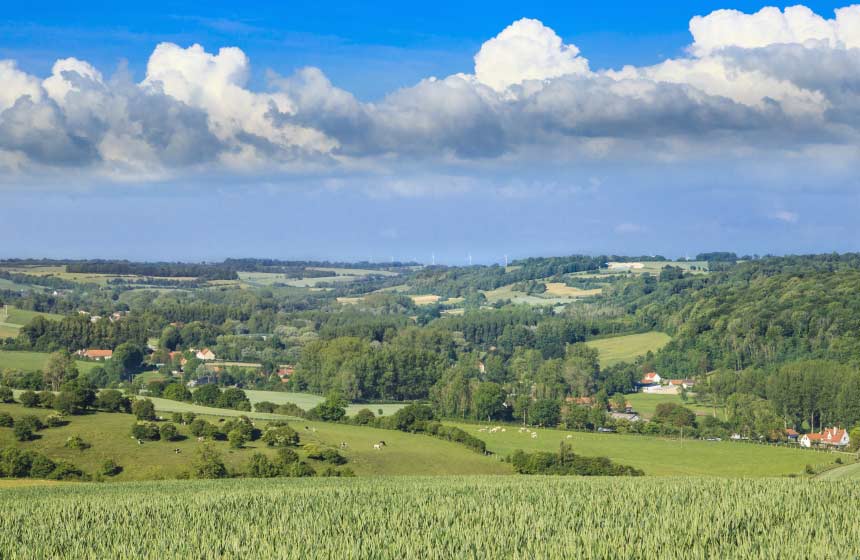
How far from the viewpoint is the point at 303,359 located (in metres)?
183

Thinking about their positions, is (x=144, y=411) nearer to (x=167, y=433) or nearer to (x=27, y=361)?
(x=167, y=433)

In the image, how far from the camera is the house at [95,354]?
189m

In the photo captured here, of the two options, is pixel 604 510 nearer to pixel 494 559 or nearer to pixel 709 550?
pixel 709 550

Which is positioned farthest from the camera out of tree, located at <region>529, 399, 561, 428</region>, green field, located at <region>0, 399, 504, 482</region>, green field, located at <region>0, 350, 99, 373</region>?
green field, located at <region>0, 350, 99, 373</region>

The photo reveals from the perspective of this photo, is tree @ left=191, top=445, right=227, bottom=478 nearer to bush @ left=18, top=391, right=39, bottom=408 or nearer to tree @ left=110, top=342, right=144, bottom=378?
bush @ left=18, top=391, right=39, bottom=408

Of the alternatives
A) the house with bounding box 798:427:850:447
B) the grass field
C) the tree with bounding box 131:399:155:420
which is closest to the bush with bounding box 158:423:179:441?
the tree with bounding box 131:399:155:420

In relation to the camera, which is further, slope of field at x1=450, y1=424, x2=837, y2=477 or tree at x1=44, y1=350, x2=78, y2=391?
tree at x1=44, y1=350, x2=78, y2=391

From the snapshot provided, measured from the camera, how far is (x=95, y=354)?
19400 centimetres

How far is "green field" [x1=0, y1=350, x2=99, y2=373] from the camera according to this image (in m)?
154

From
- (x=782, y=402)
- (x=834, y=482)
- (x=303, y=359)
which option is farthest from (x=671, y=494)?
(x=303, y=359)

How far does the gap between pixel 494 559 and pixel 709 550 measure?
496 centimetres

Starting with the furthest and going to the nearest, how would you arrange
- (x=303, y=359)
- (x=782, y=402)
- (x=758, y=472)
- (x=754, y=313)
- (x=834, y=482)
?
(x=754, y=313) → (x=303, y=359) → (x=782, y=402) → (x=758, y=472) → (x=834, y=482)

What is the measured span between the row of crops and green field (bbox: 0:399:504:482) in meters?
42.1

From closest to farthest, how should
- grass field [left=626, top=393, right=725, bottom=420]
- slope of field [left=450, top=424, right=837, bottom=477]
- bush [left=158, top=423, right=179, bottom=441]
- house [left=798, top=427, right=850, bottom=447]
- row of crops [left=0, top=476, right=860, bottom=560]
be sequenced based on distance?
row of crops [left=0, top=476, right=860, bottom=560] → bush [left=158, top=423, right=179, bottom=441] → slope of field [left=450, top=424, right=837, bottom=477] → house [left=798, top=427, right=850, bottom=447] → grass field [left=626, top=393, right=725, bottom=420]
